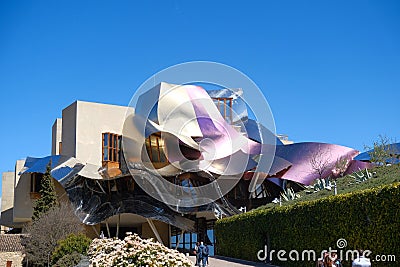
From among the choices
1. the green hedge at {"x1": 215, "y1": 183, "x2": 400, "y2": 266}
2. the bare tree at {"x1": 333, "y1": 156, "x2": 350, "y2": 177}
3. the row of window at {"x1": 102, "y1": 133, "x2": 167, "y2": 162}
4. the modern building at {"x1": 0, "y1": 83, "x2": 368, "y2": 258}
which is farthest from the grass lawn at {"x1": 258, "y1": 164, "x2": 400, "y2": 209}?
the row of window at {"x1": 102, "y1": 133, "x2": 167, "y2": 162}

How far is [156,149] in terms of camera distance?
1804 inches

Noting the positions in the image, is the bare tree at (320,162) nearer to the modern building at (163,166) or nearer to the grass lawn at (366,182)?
the modern building at (163,166)

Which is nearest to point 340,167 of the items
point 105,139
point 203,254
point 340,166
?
point 340,166

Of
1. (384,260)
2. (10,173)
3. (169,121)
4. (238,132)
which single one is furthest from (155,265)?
(10,173)

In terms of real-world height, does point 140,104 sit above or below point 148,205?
above

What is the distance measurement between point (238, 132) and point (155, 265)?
120 ft

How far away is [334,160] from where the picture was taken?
4350 cm

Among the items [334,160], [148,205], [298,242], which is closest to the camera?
[298,242]

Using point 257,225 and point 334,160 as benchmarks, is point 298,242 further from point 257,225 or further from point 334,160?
point 334,160

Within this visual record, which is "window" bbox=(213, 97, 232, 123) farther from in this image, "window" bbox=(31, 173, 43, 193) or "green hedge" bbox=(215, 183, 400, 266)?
"green hedge" bbox=(215, 183, 400, 266)

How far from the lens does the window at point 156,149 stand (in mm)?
45359

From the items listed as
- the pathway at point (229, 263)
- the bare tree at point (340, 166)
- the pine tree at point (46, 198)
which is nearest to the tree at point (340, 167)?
the bare tree at point (340, 166)

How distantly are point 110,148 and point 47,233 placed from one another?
14.0 metres

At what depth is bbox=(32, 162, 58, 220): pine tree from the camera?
4116 centimetres
